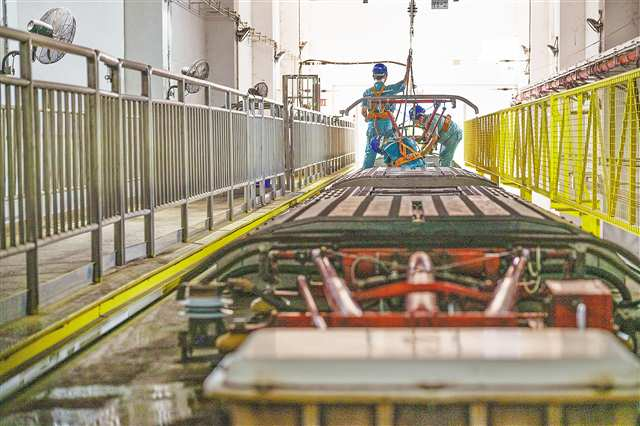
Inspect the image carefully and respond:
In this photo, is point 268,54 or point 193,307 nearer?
point 193,307

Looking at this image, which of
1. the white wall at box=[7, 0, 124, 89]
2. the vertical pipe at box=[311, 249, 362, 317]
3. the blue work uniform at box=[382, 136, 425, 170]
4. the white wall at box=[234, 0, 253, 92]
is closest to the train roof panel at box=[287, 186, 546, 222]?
the vertical pipe at box=[311, 249, 362, 317]

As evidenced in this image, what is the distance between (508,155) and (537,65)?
775 inches

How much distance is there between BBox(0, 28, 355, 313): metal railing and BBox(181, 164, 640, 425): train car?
1.39 meters

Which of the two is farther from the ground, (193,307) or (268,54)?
(268,54)

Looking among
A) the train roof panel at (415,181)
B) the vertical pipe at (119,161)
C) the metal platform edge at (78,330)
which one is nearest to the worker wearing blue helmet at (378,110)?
the train roof panel at (415,181)

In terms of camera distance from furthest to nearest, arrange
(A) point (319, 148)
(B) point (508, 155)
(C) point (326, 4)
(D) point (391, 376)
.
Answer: (C) point (326, 4), (A) point (319, 148), (B) point (508, 155), (D) point (391, 376)

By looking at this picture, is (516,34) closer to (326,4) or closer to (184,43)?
(326,4)

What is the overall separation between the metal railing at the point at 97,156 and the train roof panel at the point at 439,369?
2911mm

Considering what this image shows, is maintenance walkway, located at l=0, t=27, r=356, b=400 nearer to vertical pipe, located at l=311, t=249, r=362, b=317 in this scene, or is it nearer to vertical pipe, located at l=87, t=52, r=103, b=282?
vertical pipe, located at l=87, t=52, r=103, b=282

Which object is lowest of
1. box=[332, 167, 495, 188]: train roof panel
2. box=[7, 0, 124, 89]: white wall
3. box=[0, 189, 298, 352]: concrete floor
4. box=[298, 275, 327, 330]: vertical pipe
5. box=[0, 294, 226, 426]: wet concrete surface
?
box=[0, 294, 226, 426]: wet concrete surface

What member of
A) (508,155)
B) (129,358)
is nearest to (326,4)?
(508,155)

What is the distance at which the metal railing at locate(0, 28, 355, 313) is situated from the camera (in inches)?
198

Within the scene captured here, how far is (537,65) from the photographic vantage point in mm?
32094

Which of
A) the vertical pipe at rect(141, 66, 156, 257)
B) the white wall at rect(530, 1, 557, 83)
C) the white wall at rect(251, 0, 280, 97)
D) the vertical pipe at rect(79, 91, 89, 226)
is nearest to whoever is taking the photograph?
the vertical pipe at rect(79, 91, 89, 226)
